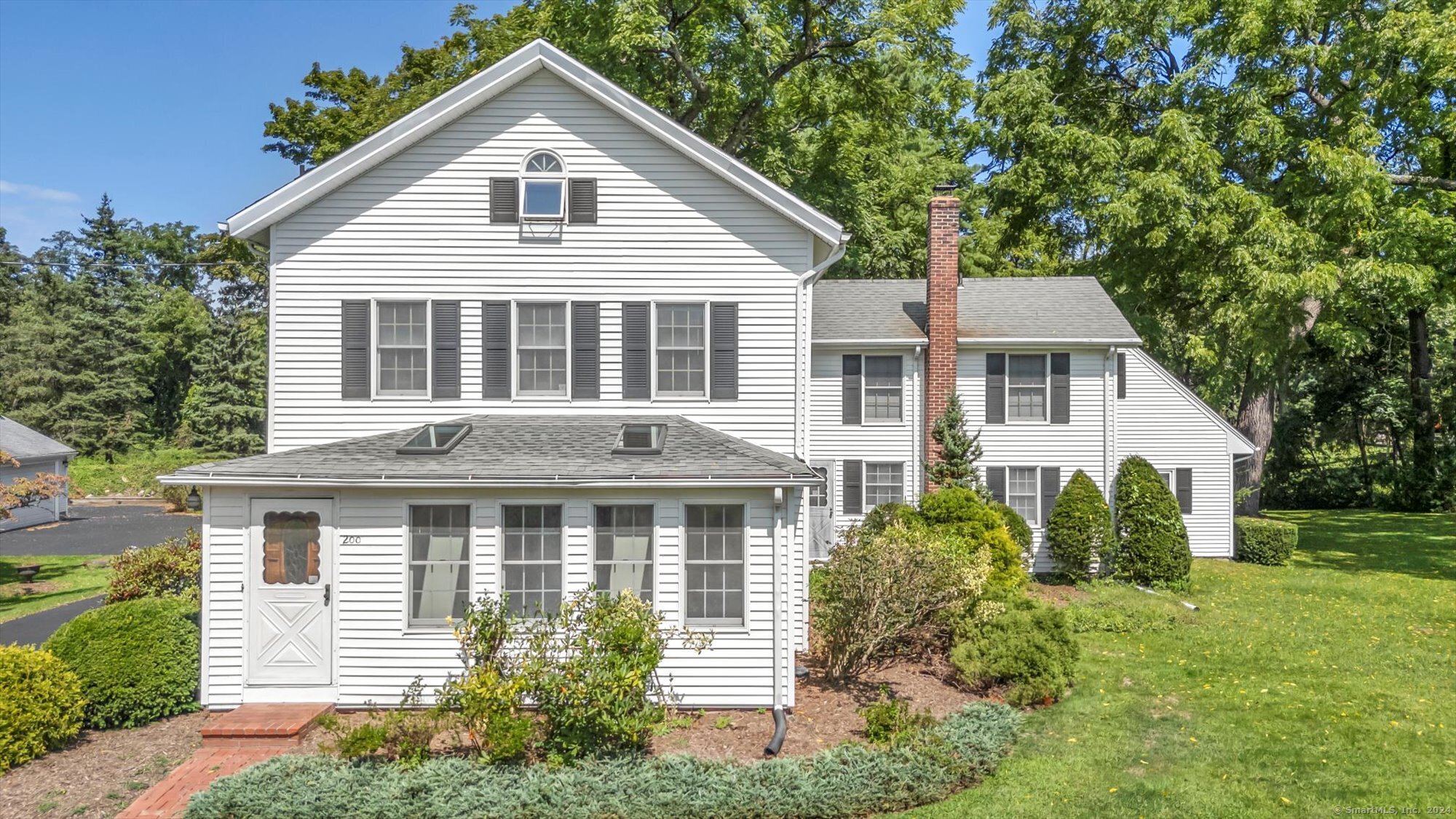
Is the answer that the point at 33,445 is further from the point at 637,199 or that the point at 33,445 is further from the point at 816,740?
the point at 816,740

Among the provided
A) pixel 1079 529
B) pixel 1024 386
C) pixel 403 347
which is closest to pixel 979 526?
pixel 1079 529

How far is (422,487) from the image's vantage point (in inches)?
402

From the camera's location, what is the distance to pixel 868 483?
20.2m

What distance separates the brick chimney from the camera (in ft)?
63.3

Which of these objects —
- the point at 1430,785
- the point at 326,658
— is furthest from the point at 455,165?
the point at 1430,785

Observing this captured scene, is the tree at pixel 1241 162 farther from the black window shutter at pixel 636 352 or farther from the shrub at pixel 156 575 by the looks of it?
the shrub at pixel 156 575

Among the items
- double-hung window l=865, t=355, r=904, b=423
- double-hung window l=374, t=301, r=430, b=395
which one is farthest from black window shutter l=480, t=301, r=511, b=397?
double-hung window l=865, t=355, r=904, b=423

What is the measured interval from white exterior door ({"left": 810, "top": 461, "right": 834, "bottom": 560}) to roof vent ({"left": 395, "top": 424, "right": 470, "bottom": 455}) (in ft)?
30.2

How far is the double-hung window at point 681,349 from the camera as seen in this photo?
41.6 feet

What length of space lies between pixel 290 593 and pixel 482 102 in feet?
23.8

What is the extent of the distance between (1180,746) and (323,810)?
864 centimetres

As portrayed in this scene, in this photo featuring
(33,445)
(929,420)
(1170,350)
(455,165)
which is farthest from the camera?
(1170,350)

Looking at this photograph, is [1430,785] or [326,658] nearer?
[1430,785]

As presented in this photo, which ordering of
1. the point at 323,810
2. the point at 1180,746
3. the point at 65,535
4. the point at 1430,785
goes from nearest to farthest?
the point at 323,810 < the point at 1430,785 < the point at 1180,746 < the point at 65,535
